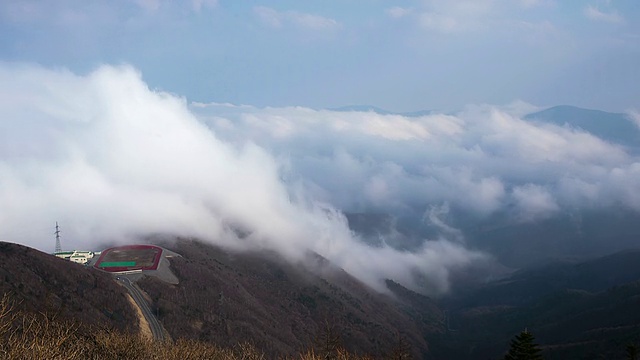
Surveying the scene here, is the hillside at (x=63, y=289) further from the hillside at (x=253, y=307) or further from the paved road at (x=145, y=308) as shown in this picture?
the hillside at (x=253, y=307)

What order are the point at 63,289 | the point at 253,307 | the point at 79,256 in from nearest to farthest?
the point at 63,289 → the point at 79,256 → the point at 253,307

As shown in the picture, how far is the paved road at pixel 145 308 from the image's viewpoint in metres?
90.7

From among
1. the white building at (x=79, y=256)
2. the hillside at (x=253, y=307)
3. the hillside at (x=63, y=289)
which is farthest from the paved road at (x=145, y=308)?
the white building at (x=79, y=256)

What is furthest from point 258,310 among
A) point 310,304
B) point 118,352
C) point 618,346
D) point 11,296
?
point 118,352

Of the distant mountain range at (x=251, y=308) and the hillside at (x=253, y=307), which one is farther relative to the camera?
the hillside at (x=253, y=307)

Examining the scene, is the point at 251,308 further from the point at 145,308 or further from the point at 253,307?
the point at 145,308

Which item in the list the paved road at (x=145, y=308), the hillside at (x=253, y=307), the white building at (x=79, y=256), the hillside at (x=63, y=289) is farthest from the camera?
the white building at (x=79, y=256)

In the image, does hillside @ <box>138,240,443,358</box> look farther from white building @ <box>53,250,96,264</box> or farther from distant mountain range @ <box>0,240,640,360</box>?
white building @ <box>53,250,96,264</box>

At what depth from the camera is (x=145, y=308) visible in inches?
3969

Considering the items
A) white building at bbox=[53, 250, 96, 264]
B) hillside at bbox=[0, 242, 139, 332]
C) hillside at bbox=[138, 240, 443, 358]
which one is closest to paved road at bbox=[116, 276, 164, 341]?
hillside at bbox=[138, 240, 443, 358]

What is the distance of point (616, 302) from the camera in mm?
169750

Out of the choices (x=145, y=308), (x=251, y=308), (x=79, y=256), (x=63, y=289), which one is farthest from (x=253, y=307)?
(x=63, y=289)

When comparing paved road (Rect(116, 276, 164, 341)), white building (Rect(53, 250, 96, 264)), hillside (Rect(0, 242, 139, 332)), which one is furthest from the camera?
white building (Rect(53, 250, 96, 264))

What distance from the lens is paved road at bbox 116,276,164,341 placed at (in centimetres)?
9069
